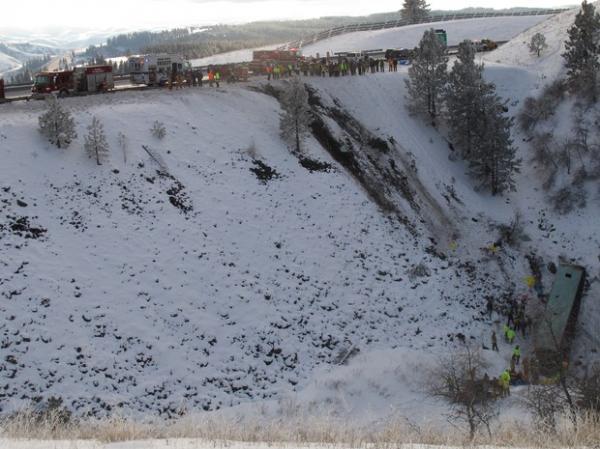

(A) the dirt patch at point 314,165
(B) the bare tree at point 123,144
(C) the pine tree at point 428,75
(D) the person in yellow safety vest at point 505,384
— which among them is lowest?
(D) the person in yellow safety vest at point 505,384

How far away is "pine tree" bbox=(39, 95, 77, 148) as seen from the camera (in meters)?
25.7

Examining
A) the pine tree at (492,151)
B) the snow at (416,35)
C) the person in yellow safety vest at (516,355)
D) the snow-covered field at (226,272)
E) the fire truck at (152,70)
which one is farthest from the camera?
the snow at (416,35)

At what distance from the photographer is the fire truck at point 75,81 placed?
3625 cm

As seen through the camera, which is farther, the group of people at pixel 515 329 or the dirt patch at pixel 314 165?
the dirt patch at pixel 314 165

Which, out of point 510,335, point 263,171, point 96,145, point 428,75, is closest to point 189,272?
point 96,145

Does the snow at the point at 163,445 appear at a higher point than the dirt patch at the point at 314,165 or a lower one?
lower

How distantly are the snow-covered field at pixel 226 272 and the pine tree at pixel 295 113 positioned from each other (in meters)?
1.03

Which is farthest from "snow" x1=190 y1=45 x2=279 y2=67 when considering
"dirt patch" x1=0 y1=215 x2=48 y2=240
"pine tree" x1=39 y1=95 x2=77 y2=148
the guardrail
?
"dirt patch" x1=0 y1=215 x2=48 y2=240

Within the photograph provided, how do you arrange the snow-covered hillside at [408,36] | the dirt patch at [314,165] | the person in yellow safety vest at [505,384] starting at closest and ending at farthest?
the person in yellow safety vest at [505,384] → the dirt patch at [314,165] → the snow-covered hillside at [408,36]

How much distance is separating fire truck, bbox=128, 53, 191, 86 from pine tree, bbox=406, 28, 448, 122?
18.2 metres

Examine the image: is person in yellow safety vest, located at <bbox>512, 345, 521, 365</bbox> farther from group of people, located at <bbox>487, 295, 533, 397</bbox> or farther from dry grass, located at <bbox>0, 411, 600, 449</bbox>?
dry grass, located at <bbox>0, 411, 600, 449</bbox>

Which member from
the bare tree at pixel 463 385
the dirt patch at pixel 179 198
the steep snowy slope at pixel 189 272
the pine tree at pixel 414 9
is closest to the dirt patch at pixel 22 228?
the steep snowy slope at pixel 189 272

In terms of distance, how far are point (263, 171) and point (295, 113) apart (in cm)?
497

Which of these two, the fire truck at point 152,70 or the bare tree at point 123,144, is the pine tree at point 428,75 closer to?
the fire truck at point 152,70
